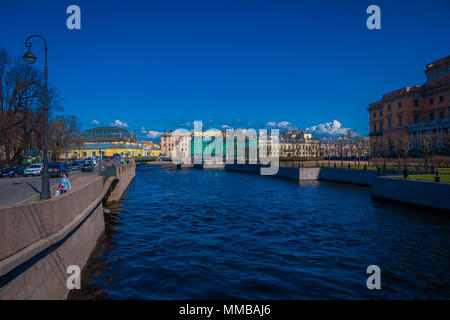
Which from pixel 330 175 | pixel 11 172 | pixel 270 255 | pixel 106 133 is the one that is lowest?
pixel 270 255

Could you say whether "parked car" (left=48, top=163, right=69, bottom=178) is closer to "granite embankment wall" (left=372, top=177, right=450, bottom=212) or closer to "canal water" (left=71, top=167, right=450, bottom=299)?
"canal water" (left=71, top=167, right=450, bottom=299)

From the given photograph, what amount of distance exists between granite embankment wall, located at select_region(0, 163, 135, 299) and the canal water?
149cm

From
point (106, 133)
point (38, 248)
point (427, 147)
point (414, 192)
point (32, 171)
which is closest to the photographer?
point (38, 248)

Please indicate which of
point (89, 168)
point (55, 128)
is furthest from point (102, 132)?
point (89, 168)

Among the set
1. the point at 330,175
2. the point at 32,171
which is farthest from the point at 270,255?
the point at 330,175

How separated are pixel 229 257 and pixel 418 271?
6644 mm

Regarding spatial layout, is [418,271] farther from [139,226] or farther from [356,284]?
[139,226]

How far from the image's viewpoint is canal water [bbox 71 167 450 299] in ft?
31.7

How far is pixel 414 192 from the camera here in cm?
2241

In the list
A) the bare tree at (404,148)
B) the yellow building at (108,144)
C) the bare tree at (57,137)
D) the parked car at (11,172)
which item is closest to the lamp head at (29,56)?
the parked car at (11,172)

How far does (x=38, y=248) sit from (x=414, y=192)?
76.3 ft

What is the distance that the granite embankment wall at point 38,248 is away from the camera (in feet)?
18.2

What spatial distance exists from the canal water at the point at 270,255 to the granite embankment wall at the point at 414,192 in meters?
0.82

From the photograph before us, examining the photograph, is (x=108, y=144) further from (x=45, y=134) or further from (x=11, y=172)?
(x=45, y=134)
